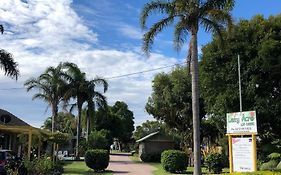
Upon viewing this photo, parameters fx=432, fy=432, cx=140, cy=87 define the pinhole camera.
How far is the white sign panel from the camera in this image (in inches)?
784

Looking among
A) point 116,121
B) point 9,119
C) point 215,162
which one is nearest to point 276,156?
point 215,162

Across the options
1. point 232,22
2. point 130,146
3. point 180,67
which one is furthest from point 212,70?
point 130,146

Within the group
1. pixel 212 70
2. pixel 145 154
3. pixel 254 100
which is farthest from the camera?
pixel 145 154

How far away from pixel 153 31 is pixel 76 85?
2626cm

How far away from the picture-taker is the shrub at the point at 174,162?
3095cm

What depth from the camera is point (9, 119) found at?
40344mm

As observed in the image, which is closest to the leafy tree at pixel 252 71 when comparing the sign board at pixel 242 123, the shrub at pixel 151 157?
the sign board at pixel 242 123

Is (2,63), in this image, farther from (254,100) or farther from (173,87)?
(173,87)

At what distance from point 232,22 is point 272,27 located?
10119 millimetres

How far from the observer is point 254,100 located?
30.1 meters

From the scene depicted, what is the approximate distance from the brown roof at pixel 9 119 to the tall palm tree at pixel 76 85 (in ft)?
18.7

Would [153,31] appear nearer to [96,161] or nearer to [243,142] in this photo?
[243,142]

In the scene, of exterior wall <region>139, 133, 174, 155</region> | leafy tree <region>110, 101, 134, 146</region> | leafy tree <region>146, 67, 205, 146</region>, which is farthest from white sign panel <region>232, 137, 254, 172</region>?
leafy tree <region>110, 101, 134, 146</region>

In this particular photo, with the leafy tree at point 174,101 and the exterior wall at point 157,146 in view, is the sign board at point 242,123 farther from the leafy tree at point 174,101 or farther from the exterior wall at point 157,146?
the exterior wall at point 157,146
